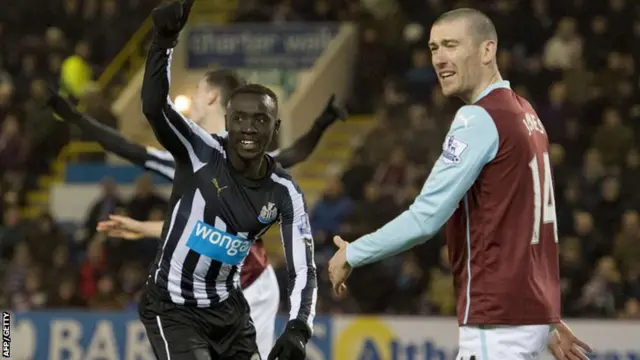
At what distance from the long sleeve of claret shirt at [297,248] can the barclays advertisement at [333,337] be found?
4443mm

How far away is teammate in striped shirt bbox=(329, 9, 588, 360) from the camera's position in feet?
14.0

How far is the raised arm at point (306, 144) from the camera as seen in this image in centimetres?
695

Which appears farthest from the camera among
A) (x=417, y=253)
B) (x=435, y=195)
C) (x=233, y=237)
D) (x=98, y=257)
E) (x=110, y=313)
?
(x=98, y=257)

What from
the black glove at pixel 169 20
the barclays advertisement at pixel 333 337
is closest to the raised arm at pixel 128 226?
the black glove at pixel 169 20

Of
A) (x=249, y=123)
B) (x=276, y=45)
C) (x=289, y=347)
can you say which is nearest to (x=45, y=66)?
(x=276, y=45)

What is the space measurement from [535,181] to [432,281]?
7.56 metres

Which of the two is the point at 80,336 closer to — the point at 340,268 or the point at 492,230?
the point at 340,268

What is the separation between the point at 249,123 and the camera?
514cm

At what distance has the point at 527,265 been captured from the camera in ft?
14.1

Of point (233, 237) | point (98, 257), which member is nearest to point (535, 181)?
point (233, 237)

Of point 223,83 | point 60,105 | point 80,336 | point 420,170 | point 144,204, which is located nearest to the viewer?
point 223,83

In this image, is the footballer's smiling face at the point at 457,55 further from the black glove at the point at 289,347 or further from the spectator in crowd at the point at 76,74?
the spectator in crowd at the point at 76,74

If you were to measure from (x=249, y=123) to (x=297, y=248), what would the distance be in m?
0.65

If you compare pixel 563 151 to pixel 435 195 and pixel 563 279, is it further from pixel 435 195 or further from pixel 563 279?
pixel 435 195
